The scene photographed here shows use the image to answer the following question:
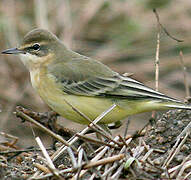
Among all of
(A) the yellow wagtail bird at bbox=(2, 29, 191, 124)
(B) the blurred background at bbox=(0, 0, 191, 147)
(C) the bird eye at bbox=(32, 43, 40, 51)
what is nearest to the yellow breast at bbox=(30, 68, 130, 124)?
(A) the yellow wagtail bird at bbox=(2, 29, 191, 124)

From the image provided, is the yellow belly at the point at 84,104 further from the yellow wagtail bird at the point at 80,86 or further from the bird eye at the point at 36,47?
the bird eye at the point at 36,47

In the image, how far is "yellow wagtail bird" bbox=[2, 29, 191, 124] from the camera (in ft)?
20.7

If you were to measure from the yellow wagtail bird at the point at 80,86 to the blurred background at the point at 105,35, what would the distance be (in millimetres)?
3402

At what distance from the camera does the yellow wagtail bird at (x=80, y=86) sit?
6.32m

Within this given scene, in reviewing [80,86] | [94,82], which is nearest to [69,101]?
[80,86]

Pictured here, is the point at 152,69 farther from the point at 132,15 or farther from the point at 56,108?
the point at 56,108

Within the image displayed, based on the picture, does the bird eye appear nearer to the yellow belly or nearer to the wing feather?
the yellow belly

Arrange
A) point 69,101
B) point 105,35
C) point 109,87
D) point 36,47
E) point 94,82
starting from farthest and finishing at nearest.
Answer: point 105,35 < point 36,47 < point 94,82 < point 109,87 < point 69,101

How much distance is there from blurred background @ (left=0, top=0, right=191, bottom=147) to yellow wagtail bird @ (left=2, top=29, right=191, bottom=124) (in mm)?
3402

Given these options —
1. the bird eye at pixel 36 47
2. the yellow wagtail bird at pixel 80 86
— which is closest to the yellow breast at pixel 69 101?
the yellow wagtail bird at pixel 80 86

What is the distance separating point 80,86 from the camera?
669 centimetres

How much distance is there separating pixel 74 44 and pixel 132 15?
1711 mm

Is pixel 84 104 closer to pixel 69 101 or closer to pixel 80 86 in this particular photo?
pixel 69 101

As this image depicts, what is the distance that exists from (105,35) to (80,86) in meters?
5.66
